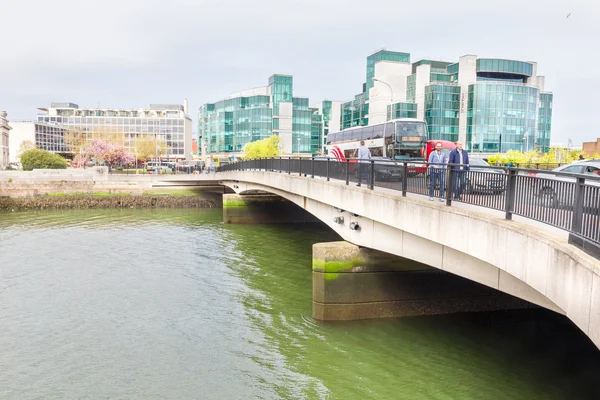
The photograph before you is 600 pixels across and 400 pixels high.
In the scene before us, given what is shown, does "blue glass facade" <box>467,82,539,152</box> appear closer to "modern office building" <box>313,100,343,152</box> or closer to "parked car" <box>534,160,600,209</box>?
"modern office building" <box>313,100,343,152</box>

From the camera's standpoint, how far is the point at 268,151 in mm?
89812

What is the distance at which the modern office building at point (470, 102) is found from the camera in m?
82.8

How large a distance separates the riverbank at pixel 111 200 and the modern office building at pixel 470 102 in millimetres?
42577

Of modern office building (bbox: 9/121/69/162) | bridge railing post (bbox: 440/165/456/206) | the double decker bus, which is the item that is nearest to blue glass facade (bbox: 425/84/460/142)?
the double decker bus

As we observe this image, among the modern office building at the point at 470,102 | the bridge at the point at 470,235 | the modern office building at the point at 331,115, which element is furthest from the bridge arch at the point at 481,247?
the modern office building at the point at 331,115

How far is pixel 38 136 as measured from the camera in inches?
4670

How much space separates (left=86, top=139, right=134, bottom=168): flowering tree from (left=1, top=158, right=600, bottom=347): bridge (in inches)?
2984

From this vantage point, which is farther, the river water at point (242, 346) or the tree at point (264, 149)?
the tree at point (264, 149)

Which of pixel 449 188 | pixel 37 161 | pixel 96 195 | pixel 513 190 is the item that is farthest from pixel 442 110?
pixel 513 190

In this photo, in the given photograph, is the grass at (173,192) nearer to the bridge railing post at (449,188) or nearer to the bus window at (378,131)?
the bus window at (378,131)

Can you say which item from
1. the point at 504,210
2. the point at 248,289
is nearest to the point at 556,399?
the point at 504,210

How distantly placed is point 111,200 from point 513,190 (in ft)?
144

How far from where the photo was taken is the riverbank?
44.9m

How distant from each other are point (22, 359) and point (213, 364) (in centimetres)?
438
